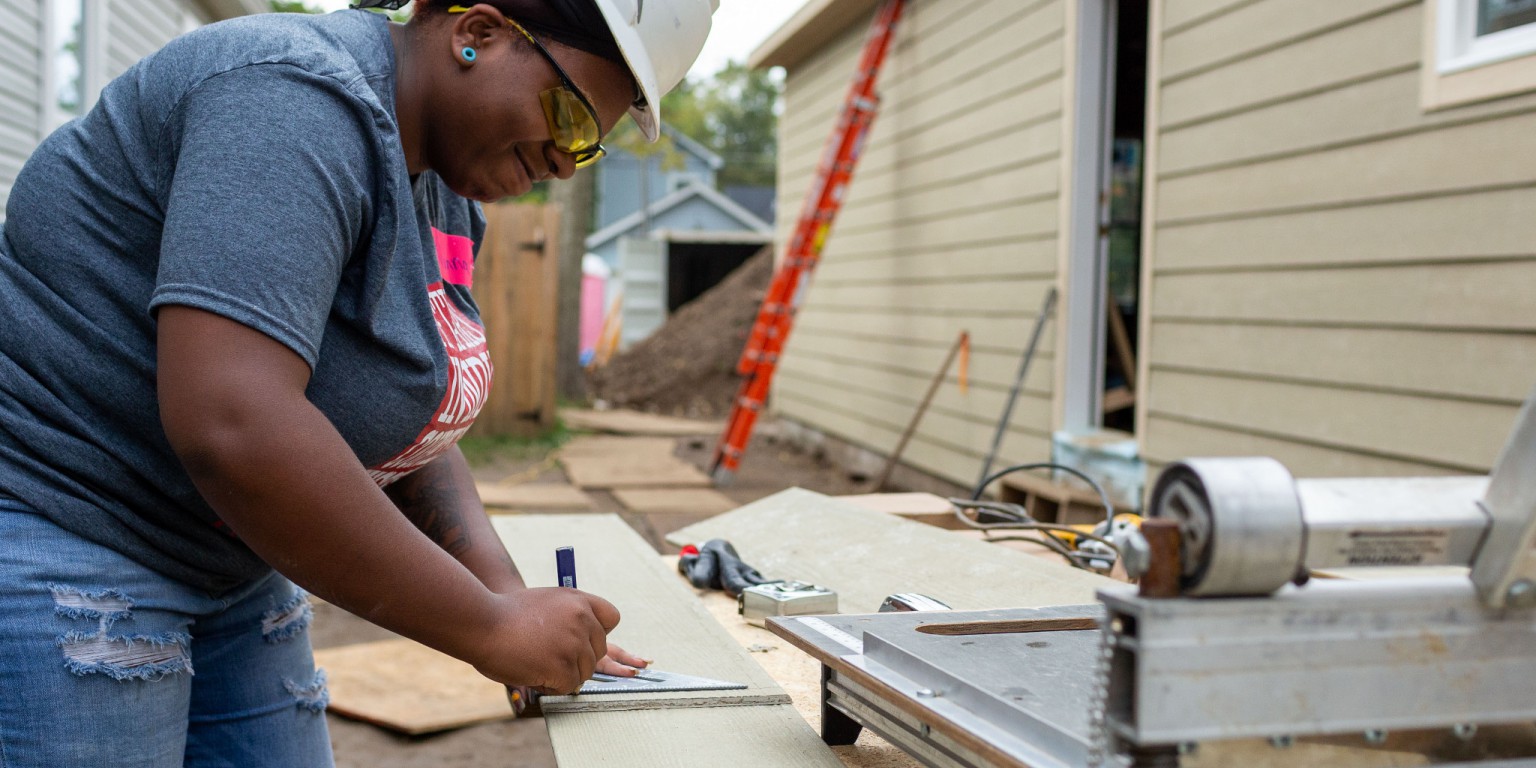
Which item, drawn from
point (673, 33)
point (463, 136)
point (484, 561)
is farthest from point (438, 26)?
point (484, 561)

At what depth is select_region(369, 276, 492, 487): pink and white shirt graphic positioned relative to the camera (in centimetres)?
134

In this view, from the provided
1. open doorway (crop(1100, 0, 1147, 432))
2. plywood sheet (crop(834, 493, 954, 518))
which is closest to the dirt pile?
open doorway (crop(1100, 0, 1147, 432))

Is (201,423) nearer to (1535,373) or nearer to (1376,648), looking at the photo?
(1376,648)

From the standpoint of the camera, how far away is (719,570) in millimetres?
1998

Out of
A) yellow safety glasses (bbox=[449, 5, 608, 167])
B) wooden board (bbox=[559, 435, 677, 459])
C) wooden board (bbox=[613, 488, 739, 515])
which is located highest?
yellow safety glasses (bbox=[449, 5, 608, 167])

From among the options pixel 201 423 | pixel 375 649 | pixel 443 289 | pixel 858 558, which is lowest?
pixel 375 649

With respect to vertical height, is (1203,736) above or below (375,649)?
above

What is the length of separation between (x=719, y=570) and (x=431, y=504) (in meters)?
0.54

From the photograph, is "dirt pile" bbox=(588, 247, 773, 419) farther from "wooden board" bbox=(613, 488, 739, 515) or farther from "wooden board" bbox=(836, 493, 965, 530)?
"wooden board" bbox=(836, 493, 965, 530)

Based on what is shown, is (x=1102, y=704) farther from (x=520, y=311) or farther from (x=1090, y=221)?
(x=520, y=311)

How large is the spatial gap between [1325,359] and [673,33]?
338 cm

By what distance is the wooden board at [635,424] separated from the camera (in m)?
11.4

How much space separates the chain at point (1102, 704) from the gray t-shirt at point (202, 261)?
73cm

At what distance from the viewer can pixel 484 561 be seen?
1.62 m
